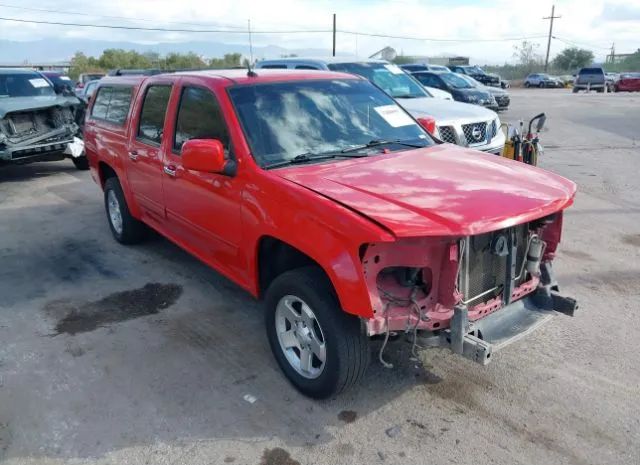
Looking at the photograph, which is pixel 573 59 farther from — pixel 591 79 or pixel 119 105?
pixel 119 105

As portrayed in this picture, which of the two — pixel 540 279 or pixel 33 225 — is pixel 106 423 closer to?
pixel 540 279

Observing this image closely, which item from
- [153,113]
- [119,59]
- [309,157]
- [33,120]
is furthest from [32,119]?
[119,59]

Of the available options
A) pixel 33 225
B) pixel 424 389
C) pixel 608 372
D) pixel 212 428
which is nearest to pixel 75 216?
pixel 33 225

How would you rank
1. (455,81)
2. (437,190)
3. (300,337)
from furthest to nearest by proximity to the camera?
1. (455,81)
2. (300,337)
3. (437,190)

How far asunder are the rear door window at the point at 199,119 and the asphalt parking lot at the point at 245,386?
1422 mm

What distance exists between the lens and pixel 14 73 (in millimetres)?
10750

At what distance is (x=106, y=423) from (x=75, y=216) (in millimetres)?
5039

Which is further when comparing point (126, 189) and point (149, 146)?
point (126, 189)

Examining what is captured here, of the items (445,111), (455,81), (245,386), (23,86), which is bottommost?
(245,386)

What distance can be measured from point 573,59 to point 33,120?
7807cm

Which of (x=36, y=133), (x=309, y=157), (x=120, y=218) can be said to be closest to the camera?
(x=309, y=157)

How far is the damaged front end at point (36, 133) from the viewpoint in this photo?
9.45 metres

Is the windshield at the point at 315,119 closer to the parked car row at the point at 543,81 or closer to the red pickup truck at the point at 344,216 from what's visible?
the red pickup truck at the point at 344,216

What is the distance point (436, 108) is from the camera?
8922 mm
